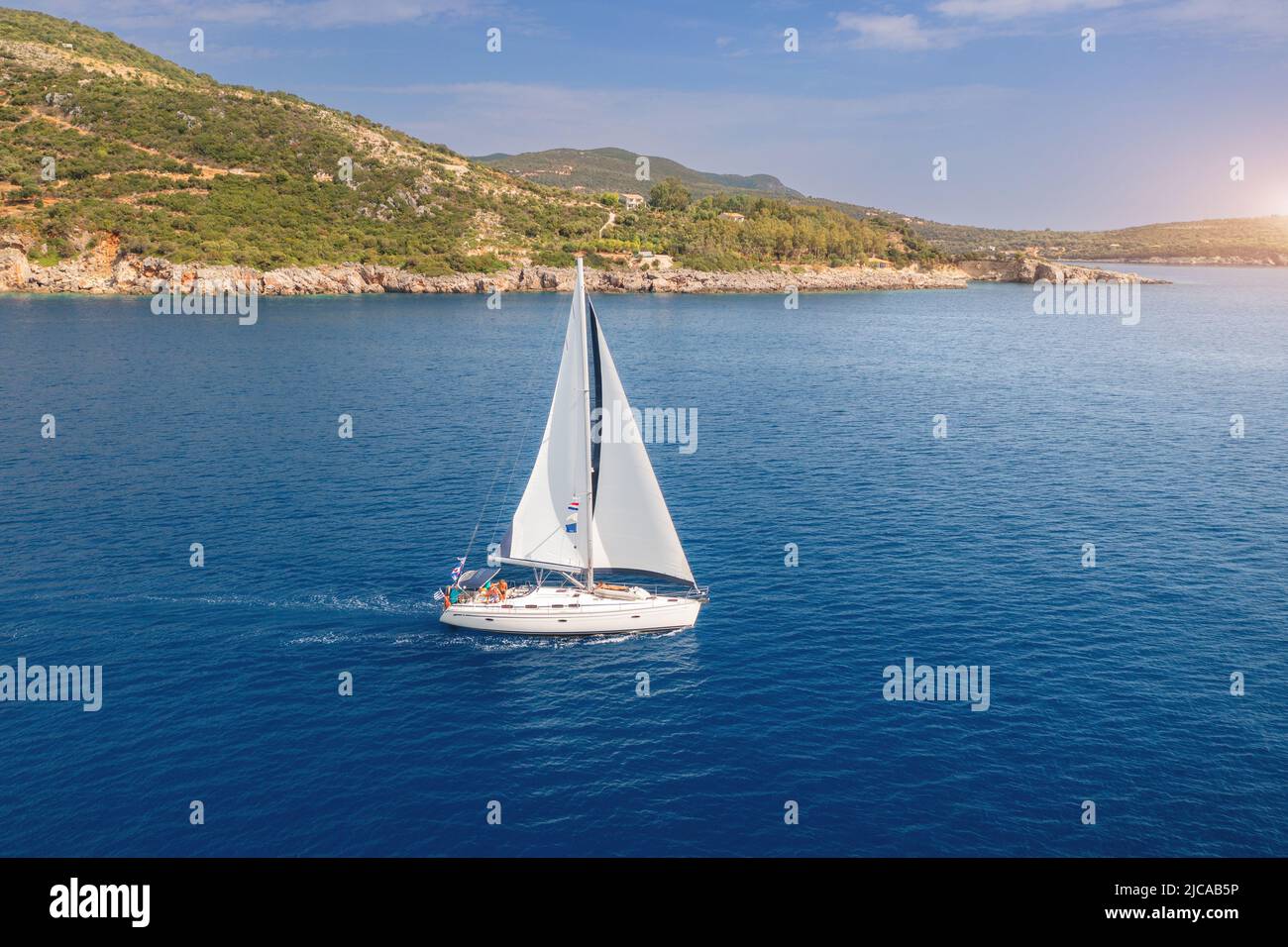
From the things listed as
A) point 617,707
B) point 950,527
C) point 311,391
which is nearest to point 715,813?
point 617,707

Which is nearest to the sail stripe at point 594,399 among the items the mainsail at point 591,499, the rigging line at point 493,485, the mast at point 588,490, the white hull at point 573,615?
the mainsail at point 591,499

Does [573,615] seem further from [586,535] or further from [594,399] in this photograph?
[594,399]

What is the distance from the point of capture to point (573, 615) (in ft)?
145

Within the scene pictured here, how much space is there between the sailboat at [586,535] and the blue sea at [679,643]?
5.45 feet

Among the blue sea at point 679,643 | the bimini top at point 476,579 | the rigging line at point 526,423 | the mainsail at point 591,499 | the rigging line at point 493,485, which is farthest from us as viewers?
the rigging line at point 526,423

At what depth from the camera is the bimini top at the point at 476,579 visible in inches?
1821

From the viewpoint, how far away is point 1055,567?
53188 millimetres

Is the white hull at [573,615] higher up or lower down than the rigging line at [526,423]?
lower down

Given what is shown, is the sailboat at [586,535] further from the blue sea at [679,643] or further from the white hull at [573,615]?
the blue sea at [679,643]

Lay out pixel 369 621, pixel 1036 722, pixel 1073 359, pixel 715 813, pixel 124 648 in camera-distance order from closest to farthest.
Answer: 1. pixel 715 813
2. pixel 1036 722
3. pixel 124 648
4. pixel 369 621
5. pixel 1073 359

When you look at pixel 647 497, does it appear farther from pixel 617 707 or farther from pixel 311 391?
pixel 311 391

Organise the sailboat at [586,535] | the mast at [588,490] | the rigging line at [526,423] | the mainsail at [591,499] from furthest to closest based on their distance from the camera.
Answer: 1. the rigging line at [526,423]
2. the mainsail at [591,499]
3. the sailboat at [586,535]
4. the mast at [588,490]
